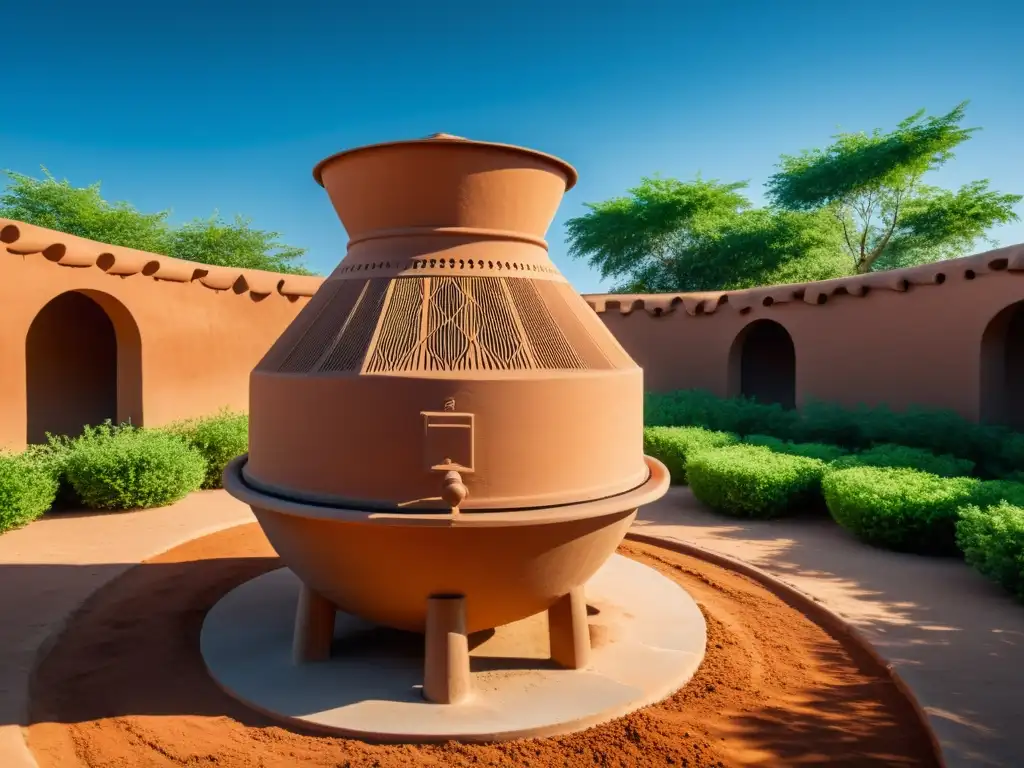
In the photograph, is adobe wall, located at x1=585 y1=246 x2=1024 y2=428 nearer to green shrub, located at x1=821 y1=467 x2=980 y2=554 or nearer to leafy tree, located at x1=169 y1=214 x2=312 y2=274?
green shrub, located at x1=821 y1=467 x2=980 y2=554

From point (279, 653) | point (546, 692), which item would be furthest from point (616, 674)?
point (279, 653)

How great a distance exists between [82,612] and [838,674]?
5417 millimetres

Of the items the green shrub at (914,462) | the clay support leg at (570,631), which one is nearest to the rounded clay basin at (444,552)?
the clay support leg at (570,631)

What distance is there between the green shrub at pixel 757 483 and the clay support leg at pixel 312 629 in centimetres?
523

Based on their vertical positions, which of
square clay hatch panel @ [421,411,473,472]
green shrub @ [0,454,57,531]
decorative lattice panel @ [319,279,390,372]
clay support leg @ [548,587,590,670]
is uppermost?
decorative lattice panel @ [319,279,390,372]

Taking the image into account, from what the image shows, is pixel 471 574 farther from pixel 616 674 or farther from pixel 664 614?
pixel 664 614

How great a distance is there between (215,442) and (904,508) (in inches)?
334

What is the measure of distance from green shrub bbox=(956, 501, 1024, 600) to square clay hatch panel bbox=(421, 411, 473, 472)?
4.62 meters

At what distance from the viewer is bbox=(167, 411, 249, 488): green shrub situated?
935 cm

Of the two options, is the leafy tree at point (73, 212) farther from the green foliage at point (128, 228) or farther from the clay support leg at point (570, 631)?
the clay support leg at point (570, 631)

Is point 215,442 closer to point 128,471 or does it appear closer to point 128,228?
point 128,471

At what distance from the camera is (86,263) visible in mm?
8570

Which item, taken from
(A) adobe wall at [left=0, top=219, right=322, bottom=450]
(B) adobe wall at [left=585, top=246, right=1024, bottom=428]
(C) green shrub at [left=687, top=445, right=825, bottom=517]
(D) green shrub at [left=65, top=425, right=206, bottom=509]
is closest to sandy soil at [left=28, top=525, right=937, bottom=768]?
(C) green shrub at [left=687, top=445, right=825, bottom=517]

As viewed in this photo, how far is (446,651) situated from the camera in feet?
11.8
